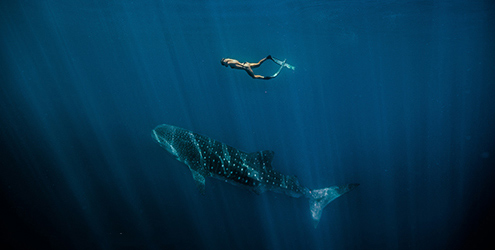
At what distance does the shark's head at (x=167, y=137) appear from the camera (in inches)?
257

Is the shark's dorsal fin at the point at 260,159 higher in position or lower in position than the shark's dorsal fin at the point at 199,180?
higher

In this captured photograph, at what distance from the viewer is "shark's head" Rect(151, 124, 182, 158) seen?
257 inches

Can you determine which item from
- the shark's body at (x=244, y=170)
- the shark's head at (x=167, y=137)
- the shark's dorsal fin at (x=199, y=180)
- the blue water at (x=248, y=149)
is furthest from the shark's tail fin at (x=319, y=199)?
the shark's head at (x=167, y=137)

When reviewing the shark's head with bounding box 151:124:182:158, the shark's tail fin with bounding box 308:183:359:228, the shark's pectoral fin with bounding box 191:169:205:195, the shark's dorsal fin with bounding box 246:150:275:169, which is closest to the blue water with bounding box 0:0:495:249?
the shark's tail fin with bounding box 308:183:359:228

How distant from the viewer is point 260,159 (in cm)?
558

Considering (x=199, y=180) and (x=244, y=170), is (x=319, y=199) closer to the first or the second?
(x=244, y=170)

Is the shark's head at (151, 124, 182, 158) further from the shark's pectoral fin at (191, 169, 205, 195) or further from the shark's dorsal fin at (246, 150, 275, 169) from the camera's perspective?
the shark's dorsal fin at (246, 150, 275, 169)

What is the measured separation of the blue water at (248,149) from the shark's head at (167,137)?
309cm

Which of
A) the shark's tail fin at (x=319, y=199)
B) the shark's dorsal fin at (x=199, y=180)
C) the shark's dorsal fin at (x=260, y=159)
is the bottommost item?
the shark's tail fin at (x=319, y=199)

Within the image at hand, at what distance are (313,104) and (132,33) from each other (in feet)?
74.2

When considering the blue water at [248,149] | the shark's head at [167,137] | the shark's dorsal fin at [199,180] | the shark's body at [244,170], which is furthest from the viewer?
the blue water at [248,149]

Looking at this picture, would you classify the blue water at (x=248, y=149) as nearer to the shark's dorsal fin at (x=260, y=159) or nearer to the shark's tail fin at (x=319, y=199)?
the shark's tail fin at (x=319, y=199)

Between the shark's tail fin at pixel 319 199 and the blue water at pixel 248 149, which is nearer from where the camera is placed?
the shark's tail fin at pixel 319 199

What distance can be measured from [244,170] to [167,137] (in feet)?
10.1
